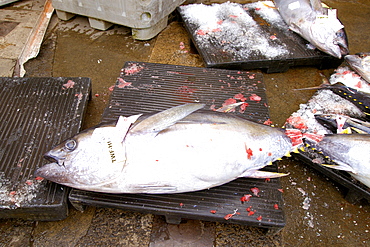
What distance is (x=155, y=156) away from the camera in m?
1.87

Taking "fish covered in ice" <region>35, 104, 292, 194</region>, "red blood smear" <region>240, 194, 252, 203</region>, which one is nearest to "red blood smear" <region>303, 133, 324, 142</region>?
"fish covered in ice" <region>35, 104, 292, 194</region>

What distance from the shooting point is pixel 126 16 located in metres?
3.77

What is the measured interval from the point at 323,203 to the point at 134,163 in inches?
71.5

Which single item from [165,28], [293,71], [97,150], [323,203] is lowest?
[323,203]

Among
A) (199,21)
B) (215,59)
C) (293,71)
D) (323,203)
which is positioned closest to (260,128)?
(323,203)

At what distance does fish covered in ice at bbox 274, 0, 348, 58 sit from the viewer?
139 inches

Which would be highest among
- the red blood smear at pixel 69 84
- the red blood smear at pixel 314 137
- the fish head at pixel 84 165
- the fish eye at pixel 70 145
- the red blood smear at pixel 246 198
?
the fish eye at pixel 70 145

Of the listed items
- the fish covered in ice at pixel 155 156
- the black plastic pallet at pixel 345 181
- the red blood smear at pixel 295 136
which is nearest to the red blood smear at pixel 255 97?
the red blood smear at pixel 295 136

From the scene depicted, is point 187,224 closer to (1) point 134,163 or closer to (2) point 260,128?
(1) point 134,163

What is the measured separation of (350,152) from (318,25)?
212 cm

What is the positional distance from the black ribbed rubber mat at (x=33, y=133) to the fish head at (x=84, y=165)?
0.29 metres

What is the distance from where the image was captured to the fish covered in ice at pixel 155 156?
1.83 m

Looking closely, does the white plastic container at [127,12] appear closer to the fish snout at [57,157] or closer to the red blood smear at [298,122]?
the red blood smear at [298,122]

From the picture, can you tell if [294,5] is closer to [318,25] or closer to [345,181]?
[318,25]
